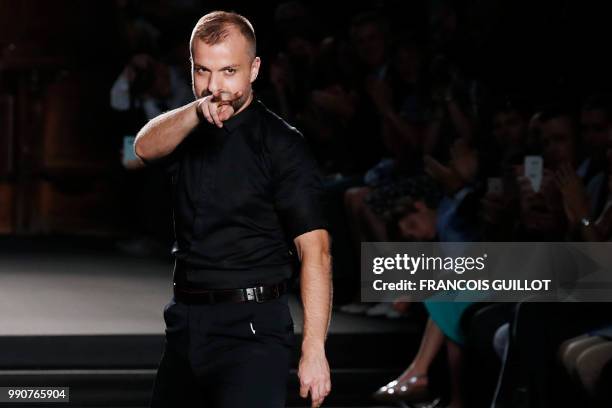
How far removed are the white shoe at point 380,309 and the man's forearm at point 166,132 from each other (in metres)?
3.10

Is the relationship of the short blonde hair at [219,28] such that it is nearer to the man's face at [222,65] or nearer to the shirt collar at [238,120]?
the man's face at [222,65]

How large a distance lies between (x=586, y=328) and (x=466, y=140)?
1427 millimetres

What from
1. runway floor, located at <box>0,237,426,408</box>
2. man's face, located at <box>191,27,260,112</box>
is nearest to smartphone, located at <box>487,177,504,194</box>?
runway floor, located at <box>0,237,426,408</box>

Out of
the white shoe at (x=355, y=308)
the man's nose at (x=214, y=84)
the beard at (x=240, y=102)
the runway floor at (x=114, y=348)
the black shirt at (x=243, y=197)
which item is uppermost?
the man's nose at (x=214, y=84)

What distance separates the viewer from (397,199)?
5660mm

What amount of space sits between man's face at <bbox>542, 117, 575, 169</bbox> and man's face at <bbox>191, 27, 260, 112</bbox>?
2.30 meters

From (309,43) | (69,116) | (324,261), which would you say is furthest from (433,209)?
(69,116)

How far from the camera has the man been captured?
274 cm

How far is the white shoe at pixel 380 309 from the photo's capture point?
5.81 meters

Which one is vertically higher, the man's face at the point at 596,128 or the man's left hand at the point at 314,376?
the man's face at the point at 596,128

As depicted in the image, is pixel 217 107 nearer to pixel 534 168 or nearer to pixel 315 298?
pixel 315 298

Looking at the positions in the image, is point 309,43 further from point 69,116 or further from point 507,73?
point 69,116

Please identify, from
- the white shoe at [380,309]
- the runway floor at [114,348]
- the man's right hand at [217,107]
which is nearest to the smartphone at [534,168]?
the runway floor at [114,348]

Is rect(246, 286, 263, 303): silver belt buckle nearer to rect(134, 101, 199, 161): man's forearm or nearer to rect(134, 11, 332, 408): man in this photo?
rect(134, 11, 332, 408): man
